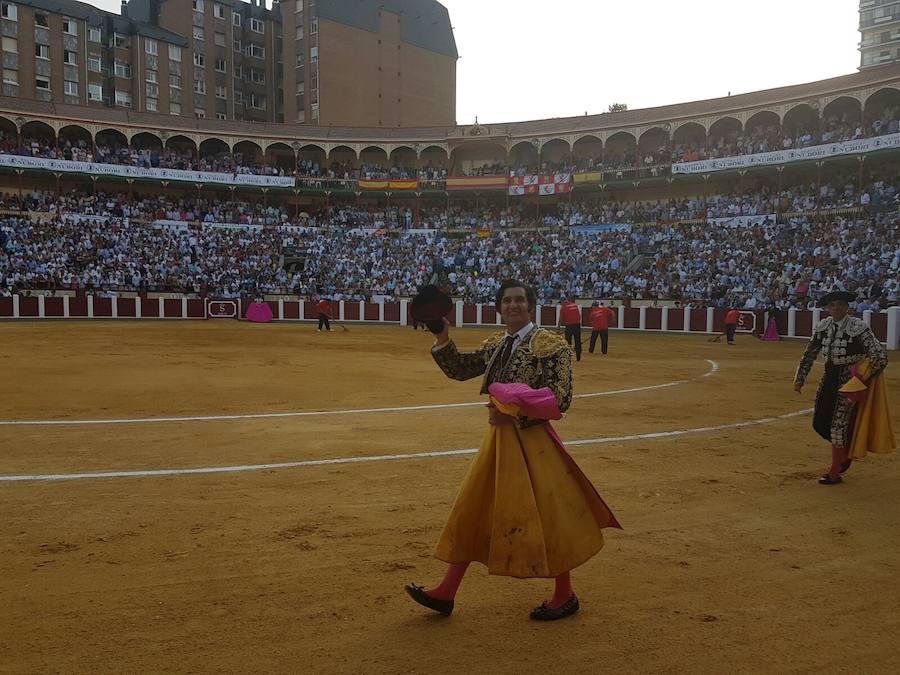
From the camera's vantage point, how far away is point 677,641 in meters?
2.92

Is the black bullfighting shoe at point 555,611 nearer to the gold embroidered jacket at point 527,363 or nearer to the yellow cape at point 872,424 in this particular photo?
the gold embroidered jacket at point 527,363

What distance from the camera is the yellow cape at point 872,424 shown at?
18.1 ft

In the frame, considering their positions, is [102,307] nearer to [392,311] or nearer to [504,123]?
[392,311]

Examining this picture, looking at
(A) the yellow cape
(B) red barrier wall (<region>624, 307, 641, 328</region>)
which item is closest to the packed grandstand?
(B) red barrier wall (<region>624, 307, 641, 328</region>)

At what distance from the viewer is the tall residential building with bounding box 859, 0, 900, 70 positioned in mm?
63219

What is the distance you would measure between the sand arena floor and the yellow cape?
283mm

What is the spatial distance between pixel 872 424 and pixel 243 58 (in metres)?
61.3

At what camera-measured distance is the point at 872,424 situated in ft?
→ 18.3

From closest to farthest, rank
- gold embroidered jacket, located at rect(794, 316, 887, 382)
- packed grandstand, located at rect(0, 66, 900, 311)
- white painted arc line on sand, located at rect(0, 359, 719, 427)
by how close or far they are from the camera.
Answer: gold embroidered jacket, located at rect(794, 316, 887, 382) → white painted arc line on sand, located at rect(0, 359, 719, 427) → packed grandstand, located at rect(0, 66, 900, 311)

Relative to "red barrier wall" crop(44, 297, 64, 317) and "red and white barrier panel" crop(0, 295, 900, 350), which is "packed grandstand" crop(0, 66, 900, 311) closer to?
"red and white barrier panel" crop(0, 295, 900, 350)

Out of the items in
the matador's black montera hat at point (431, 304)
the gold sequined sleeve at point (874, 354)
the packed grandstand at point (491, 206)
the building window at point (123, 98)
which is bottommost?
the gold sequined sleeve at point (874, 354)

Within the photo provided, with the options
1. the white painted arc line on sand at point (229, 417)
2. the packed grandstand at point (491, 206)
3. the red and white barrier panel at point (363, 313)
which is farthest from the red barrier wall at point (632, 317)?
the white painted arc line on sand at point (229, 417)

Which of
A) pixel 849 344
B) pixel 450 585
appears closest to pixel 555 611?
pixel 450 585

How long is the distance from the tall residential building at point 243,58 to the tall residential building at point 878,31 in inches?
1461
